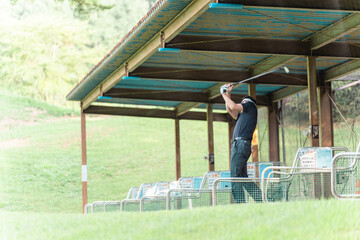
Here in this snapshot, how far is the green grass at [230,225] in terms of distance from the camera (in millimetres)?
5191

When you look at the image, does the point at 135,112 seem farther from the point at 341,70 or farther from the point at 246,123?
the point at 246,123

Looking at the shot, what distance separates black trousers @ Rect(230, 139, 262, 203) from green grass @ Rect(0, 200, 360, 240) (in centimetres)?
201

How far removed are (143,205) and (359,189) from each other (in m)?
3.97

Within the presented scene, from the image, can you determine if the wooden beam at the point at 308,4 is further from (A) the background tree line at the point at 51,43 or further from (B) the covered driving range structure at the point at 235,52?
(A) the background tree line at the point at 51,43

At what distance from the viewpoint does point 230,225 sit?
219 inches

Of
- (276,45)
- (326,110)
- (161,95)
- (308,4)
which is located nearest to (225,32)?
(276,45)

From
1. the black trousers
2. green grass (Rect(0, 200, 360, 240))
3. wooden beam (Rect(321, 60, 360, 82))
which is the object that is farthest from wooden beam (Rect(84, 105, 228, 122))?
green grass (Rect(0, 200, 360, 240))

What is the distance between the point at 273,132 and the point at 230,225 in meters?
13.4

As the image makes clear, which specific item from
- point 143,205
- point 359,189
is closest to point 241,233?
point 359,189

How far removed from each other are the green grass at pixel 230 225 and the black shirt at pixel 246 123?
248 centimetres

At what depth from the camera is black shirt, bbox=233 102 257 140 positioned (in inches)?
353

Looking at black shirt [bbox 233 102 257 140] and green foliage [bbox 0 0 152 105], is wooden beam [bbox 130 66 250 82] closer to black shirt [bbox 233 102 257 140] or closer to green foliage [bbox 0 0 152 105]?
black shirt [bbox 233 102 257 140]

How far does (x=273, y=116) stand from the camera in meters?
18.7

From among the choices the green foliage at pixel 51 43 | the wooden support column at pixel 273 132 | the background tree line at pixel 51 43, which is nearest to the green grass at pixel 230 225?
the wooden support column at pixel 273 132
